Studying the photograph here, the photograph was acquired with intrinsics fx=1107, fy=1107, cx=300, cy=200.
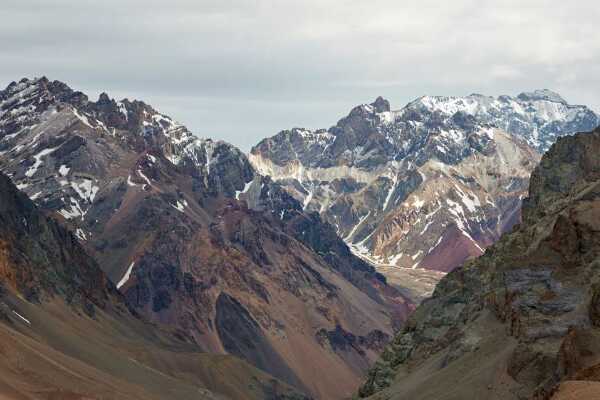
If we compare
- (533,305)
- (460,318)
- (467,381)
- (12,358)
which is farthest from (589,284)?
(12,358)

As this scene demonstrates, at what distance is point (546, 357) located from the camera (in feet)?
338

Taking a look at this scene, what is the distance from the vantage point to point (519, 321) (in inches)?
4606

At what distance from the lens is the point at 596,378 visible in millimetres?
73812

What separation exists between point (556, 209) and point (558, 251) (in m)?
21.0

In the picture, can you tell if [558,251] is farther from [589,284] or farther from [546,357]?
[546,357]

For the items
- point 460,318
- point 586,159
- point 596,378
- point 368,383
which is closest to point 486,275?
point 460,318

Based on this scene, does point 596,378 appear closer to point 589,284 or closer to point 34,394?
point 589,284

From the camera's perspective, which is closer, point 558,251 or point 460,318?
point 558,251

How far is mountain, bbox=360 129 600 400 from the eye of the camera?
100812 millimetres

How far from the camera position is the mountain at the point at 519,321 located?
100812 millimetres

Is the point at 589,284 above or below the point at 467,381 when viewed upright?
above

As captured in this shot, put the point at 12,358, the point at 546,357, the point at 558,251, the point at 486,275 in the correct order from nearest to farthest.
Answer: the point at 546,357 → the point at 558,251 → the point at 486,275 → the point at 12,358

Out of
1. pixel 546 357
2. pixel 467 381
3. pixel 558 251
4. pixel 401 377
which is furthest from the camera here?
pixel 401 377

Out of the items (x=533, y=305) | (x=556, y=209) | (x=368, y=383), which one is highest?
(x=556, y=209)
